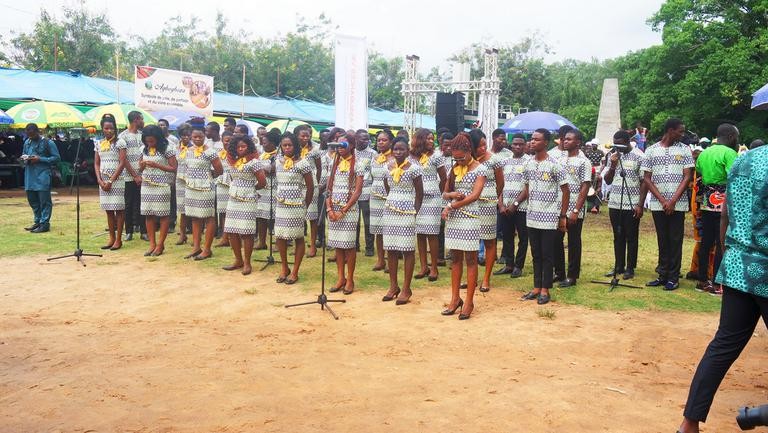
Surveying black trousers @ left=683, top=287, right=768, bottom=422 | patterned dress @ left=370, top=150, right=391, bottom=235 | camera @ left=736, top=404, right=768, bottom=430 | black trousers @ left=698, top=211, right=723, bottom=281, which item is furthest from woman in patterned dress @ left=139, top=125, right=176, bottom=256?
camera @ left=736, top=404, right=768, bottom=430

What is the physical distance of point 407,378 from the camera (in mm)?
4664

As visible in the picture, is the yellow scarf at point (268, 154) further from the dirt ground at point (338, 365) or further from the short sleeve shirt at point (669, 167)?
the short sleeve shirt at point (669, 167)

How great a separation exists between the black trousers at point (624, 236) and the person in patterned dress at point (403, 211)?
2.83m

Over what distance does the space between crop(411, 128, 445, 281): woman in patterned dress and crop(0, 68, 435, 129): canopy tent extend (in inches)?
632

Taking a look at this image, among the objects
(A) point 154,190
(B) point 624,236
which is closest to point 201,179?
(A) point 154,190

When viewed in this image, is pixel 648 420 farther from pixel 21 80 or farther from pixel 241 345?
pixel 21 80

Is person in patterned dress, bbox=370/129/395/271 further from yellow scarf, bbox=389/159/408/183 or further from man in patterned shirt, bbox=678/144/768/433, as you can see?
man in patterned shirt, bbox=678/144/768/433

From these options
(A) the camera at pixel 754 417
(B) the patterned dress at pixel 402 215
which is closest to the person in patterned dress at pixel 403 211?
(B) the patterned dress at pixel 402 215

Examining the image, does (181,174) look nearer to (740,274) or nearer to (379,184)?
(379,184)

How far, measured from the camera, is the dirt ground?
3.94 metres

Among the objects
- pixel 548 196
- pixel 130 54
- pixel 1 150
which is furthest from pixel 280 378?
pixel 130 54

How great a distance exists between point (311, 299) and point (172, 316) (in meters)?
1.51

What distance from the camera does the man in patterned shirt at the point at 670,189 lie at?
7516 mm

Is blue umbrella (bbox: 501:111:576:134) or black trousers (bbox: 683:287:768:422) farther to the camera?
blue umbrella (bbox: 501:111:576:134)
